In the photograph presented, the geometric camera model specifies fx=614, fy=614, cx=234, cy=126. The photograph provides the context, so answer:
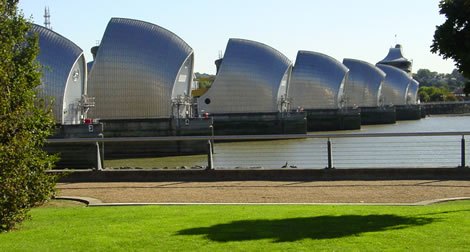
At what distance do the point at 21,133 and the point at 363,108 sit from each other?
308 feet

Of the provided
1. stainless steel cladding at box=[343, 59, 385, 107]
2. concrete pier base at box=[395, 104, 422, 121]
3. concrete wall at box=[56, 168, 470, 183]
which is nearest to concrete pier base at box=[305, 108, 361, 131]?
stainless steel cladding at box=[343, 59, 385, 107]

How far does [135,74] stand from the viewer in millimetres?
49344

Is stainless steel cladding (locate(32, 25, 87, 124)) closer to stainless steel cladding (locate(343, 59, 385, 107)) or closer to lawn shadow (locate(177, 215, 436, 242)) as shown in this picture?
lawn shadow (locate(177, 215, 436, 242))

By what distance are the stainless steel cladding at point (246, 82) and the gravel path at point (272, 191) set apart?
175 ft

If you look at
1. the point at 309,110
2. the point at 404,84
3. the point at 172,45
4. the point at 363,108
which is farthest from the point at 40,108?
the point at 404,84

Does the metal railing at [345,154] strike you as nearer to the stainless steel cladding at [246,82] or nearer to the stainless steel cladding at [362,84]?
the stainless steel cladding at [246,82]

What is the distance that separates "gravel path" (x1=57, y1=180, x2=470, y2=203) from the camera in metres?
9.80

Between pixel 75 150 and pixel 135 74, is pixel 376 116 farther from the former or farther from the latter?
pixel 75 150

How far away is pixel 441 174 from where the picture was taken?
12.0 metres

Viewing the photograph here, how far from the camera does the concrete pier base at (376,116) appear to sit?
315 ft

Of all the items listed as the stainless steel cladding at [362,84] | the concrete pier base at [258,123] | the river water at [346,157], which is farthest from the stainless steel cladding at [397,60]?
the river water at [346,157]

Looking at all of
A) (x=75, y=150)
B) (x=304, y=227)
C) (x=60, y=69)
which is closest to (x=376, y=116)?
(x=60, y=69)

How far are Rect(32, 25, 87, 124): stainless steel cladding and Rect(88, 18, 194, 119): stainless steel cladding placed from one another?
5.11 meters

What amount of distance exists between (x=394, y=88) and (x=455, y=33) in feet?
393
